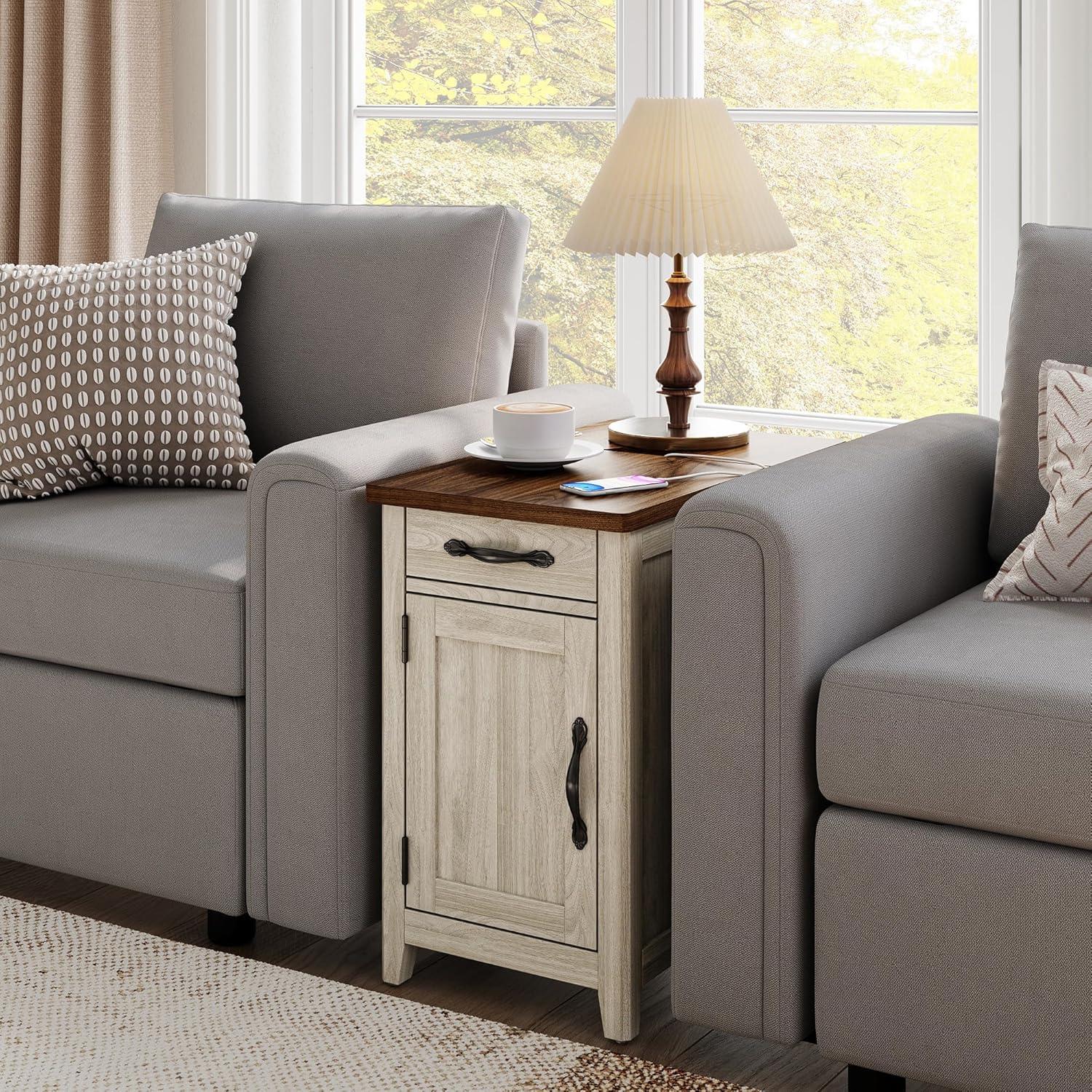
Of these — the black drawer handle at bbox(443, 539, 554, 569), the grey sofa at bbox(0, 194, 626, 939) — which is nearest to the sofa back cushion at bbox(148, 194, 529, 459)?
the grey sofa at bbox(0, 194, 626, 939)

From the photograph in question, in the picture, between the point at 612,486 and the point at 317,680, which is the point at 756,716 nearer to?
the point at 612,486

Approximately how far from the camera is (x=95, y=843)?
84.9 inches

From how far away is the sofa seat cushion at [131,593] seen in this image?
201 centimetres

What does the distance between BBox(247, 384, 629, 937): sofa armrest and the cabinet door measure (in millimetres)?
76

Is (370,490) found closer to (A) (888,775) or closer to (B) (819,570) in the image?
(B) (819,570)

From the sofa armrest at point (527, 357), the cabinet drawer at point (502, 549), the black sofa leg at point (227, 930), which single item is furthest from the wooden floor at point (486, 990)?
the sofa armrest at point (527, 357)

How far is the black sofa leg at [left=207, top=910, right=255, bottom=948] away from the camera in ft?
6.92

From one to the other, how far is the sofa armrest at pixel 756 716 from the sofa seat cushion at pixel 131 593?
63 cm

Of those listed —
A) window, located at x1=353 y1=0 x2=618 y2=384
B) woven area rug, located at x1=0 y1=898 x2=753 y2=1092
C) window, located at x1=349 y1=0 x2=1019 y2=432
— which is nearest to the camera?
woven area rug, located at x1=0 y1=898 x2=753 y2=1092

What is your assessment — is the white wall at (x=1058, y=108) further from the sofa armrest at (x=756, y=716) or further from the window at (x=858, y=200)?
the sofa armrest at (x=756, y=716)

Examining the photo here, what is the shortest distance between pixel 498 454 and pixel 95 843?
778 millimetres

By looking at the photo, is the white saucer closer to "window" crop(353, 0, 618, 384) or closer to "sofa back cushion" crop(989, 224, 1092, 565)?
"sofa back cushion" crop(989, 224, 1092, 565)

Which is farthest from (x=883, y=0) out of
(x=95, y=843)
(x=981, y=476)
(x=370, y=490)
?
(x=95, y=843)

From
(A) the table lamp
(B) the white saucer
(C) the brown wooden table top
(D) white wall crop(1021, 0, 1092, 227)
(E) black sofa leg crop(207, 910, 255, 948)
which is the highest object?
(D) white wall crop(1021, 0, 1092, 227)
